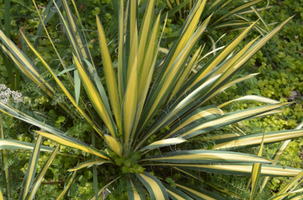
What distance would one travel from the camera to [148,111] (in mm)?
1285

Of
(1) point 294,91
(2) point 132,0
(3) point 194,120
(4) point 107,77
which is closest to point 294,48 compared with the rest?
(1) point 294,91

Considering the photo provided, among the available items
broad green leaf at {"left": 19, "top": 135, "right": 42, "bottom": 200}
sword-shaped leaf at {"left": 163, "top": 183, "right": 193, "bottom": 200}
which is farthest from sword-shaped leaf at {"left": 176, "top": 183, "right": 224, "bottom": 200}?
broad green leaf at {"left": 19, "top": 135, "right": 42, "bottom": 200}

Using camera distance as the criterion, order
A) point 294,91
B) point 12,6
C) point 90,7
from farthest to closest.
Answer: point 294,91, point 90,7, point 12,6

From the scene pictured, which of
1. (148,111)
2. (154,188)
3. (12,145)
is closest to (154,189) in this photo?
(154,188)

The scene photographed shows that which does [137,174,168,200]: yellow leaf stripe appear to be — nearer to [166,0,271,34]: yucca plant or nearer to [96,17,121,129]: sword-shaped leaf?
[96,17,121,129]: sword-shaped leaf

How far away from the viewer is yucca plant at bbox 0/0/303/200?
3.65 ft

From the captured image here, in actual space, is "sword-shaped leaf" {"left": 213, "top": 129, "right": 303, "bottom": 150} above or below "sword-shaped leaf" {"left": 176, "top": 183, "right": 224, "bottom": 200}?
above

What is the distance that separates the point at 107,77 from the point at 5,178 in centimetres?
64

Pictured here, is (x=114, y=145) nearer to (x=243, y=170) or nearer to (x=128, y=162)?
(x=128, y=162)

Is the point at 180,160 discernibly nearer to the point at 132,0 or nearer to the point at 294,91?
the point at 132,0

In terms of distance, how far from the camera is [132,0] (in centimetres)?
130

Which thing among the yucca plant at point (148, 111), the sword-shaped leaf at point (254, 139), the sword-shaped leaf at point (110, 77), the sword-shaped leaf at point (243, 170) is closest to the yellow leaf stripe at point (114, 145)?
the yucca plant at point (148, 111)

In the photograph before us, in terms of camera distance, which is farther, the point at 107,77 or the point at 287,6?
the point at 287,6

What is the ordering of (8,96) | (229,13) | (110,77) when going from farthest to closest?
(229,13), (8,96), (110,77)
